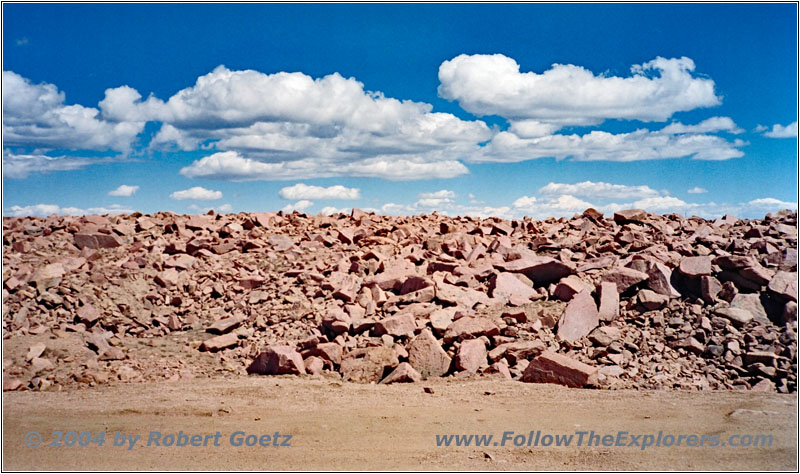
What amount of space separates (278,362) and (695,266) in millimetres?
6411

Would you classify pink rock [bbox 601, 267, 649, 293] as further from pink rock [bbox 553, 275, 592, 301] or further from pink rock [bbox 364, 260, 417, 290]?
pink rock [bbox 364, 260, 417, 290]

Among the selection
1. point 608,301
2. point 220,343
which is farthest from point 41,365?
point 608,301

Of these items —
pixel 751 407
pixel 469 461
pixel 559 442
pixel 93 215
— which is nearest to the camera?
pixel 469 461

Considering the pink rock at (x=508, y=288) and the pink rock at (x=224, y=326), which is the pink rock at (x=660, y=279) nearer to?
the pink rock at (x=508, y=288)

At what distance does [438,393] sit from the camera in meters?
7.57

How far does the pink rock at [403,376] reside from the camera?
8055 mm

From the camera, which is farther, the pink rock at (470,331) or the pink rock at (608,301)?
the pink rock at (608,301)

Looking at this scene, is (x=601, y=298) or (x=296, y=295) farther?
(x=296, y=295)

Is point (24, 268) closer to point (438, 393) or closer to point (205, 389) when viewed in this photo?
point (205, 389)

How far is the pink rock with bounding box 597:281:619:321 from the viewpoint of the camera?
9.18 m

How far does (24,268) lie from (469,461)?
9433 mm

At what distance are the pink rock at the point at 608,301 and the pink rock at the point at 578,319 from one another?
0.48 feet

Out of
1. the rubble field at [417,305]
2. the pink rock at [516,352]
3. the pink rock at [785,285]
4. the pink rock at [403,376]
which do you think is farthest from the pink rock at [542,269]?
the pink rock at [403,376]

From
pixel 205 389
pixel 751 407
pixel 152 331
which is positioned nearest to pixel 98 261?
pixel 152 331
